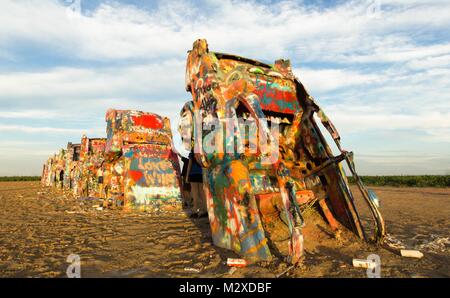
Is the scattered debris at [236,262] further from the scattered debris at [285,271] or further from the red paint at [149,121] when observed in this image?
the red paint at [149,121]

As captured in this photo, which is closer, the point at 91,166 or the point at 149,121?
the point at 149,121

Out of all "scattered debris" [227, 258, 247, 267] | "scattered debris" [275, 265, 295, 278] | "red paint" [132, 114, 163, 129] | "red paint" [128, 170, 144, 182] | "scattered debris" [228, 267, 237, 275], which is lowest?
"scattered debris" [228, 267, 237, 275]

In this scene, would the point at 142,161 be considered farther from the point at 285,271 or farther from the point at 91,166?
the point at 285,271

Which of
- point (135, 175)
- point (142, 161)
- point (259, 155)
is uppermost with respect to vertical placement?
point (142, 161)

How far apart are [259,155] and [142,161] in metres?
5.65

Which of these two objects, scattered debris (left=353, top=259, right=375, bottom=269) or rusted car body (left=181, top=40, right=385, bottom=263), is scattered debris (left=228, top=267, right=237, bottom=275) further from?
scattered debris (left=353, top=259, right=375, bottom=269)

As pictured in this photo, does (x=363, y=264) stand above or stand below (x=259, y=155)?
below

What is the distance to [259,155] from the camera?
16.1 feet

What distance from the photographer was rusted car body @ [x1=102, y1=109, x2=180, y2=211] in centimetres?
929

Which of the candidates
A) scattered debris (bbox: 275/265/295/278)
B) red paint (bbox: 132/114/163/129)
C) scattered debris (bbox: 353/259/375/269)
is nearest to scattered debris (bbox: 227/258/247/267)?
scattered debris (bbox: 275/265/295/278)

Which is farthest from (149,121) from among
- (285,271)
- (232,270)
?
(285,271)

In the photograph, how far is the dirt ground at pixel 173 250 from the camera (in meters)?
3.78
